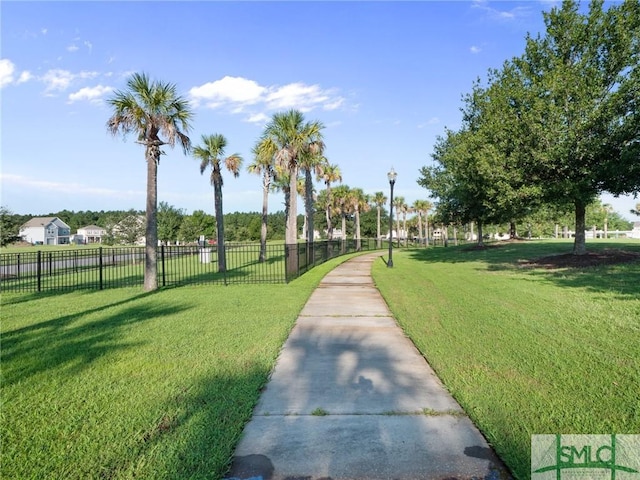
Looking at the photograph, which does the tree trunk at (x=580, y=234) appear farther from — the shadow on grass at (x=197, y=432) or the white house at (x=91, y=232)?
the white house at (x=91, y=232)

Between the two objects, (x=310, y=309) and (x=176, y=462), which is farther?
(x=310, y=309)

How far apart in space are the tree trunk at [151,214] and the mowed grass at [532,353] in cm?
748

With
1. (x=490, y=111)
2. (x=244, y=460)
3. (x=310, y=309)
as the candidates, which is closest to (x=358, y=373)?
(x=244, y=460)

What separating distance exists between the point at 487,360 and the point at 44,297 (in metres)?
11.7

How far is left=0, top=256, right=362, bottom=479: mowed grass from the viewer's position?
2.91 metres

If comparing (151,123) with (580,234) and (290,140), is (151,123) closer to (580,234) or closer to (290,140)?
(290,140)

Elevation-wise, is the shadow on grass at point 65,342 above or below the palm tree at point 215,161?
below

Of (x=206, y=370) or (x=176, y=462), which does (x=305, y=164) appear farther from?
(x=176, y=462)

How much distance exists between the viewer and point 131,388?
423cm

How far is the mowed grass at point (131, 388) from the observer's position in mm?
2910

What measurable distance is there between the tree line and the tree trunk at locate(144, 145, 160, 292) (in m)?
11.8

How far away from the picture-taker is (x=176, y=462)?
112 inches

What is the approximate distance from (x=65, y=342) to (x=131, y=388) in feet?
9.15

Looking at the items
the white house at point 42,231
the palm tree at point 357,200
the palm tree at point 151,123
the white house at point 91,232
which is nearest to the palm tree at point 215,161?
the palm tree at point 151,123
